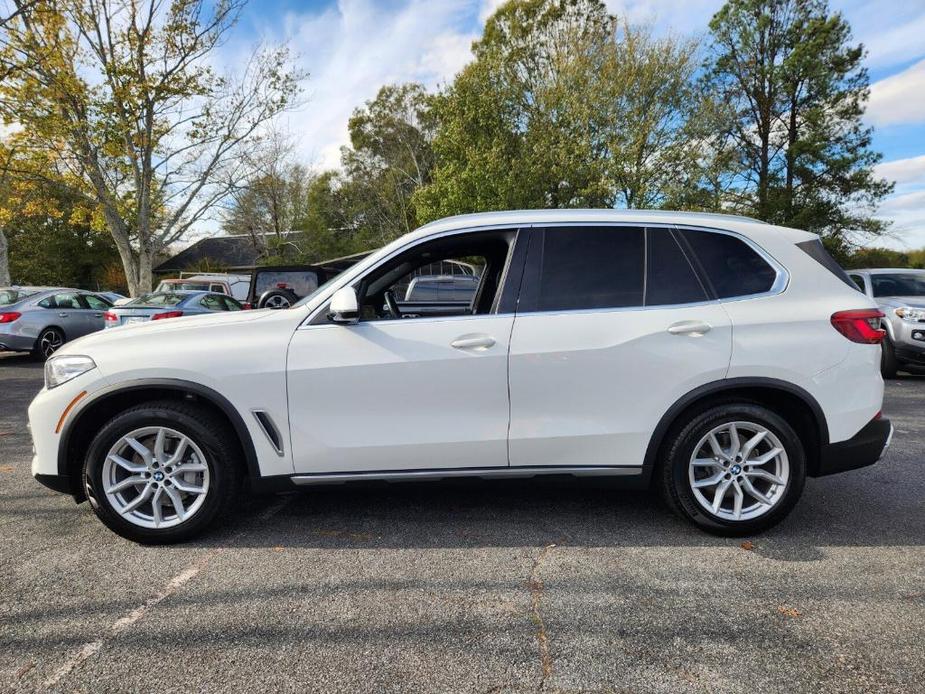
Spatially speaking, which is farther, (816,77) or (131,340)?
(816,77)

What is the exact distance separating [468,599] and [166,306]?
33.7 ft

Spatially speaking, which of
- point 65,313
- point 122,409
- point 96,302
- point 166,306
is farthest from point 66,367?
point 96,302

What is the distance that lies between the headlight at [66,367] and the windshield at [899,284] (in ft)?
37.5

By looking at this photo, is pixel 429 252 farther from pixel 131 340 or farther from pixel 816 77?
pixel 816 77

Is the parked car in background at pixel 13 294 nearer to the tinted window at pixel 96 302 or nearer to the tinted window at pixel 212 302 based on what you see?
the tinted window at pixel 96 302

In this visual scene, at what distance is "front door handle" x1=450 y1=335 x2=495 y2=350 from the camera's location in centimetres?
305

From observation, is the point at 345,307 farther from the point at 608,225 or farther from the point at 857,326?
the point at 857,326

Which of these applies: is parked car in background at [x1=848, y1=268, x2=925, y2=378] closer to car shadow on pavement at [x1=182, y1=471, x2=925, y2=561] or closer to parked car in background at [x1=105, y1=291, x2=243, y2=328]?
car shadow on pavement at [x1=182, y1=471, x2=925, y2=561]

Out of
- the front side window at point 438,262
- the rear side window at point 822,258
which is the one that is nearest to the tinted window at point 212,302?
the front side window at point 438,262

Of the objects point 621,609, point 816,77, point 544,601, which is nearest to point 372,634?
point 544,601

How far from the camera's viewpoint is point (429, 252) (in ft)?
11.4

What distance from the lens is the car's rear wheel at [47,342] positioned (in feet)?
37.3

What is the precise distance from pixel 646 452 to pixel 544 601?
3.44 ft

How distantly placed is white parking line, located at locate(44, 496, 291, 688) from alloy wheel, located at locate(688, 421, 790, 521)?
105 inches
